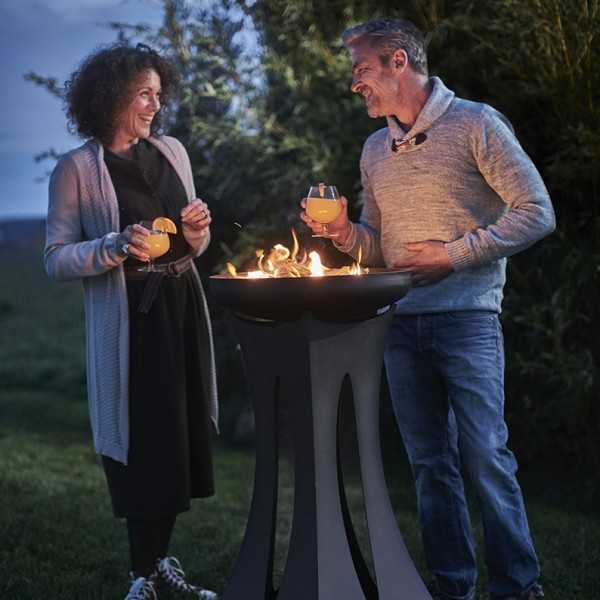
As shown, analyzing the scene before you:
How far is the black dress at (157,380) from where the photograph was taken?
10.5 ft

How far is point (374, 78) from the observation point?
9.60 ft

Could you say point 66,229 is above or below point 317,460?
above

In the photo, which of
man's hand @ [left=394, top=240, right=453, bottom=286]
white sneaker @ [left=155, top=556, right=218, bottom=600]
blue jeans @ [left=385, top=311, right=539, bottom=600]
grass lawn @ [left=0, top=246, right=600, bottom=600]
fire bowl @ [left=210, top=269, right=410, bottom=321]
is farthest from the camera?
grass lawn @ [left=0, top=246, right=600, bottom=600]

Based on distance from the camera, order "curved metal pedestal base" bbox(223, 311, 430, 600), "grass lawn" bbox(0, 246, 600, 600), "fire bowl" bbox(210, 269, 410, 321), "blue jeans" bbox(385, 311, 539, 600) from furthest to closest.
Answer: "grass lawn" bbox(0, 246, 600, 600), "blue jeans" bbox(385, 311, 539, 600), "curved metal pedestal base" bbox(223, 311, 430, 600), "fire bowl" bbox(210, 269, 410, 321)

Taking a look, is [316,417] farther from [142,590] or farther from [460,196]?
[142,590]

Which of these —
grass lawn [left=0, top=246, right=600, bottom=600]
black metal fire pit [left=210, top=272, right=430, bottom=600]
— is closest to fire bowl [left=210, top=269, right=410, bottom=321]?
black metal fire pit [left=210, top=272, right=430, bottom=600]

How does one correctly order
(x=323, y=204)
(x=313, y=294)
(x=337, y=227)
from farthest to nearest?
(x=337, y=227), (x=323, y=204), (x=313, y=294)

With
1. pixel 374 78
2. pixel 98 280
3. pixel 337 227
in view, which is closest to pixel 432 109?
pixel 374 78

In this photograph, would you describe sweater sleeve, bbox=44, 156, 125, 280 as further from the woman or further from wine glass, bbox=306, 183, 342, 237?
wine glass, bbox=306, 183, 342, 237

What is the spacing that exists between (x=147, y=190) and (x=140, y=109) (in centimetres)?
29

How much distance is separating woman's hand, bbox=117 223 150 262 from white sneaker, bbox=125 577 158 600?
47.2 inches

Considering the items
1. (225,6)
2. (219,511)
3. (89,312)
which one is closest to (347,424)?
(219,511)

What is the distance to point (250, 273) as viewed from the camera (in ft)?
9.22

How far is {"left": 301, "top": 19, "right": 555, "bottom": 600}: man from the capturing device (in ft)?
9.28
